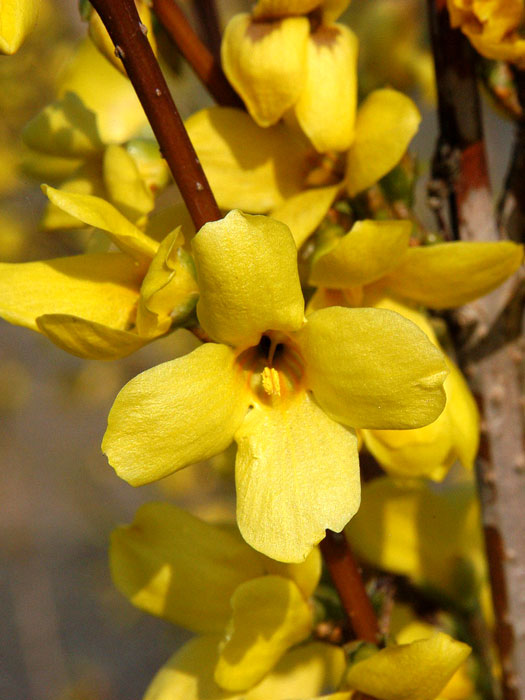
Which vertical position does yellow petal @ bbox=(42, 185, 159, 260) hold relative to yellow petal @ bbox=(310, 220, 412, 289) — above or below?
above

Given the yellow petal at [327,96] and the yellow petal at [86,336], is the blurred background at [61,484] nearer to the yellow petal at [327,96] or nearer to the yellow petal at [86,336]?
the yellow petal at [327,96]

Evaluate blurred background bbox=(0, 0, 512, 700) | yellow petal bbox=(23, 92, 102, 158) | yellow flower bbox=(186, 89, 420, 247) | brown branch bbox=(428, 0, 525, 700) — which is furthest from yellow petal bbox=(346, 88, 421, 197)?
blurred background bbox=(0, 0, 512, 700)

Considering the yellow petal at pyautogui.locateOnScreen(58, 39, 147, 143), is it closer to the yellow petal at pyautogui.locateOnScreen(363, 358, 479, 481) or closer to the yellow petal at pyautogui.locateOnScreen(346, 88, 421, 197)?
the yellow petal at pyautogui.locateOnScreen(346, 88, 421, 197)

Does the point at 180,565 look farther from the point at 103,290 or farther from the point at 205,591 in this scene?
the point at 103,290

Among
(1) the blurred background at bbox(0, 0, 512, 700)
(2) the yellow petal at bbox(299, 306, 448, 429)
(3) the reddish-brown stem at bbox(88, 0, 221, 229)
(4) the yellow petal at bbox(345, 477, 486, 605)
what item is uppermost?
(3) the reddish-brown stem at bbox(88, 0, 221, 229)

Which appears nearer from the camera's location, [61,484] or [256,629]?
[256,629]

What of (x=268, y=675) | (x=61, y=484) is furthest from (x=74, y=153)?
(x=61, y=484)
